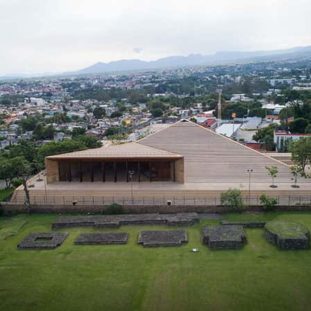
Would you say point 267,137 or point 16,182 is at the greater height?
point 267,137

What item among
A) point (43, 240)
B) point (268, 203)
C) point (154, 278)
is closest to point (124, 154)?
point (43, 240)

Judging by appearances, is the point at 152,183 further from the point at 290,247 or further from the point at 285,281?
the point at 285,281

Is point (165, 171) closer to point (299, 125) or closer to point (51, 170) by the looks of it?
point (51, 170)

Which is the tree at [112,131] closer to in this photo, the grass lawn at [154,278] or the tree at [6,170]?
the tree at [6,170]

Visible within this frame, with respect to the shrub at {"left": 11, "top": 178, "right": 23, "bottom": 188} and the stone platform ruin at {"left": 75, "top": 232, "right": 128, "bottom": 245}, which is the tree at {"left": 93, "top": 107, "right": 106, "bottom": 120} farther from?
the stone platform ruin at {"left": 75, "top": 232, "right": 128, "bottom": 245}

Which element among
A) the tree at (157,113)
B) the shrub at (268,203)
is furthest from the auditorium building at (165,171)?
the tree at (157,113)
